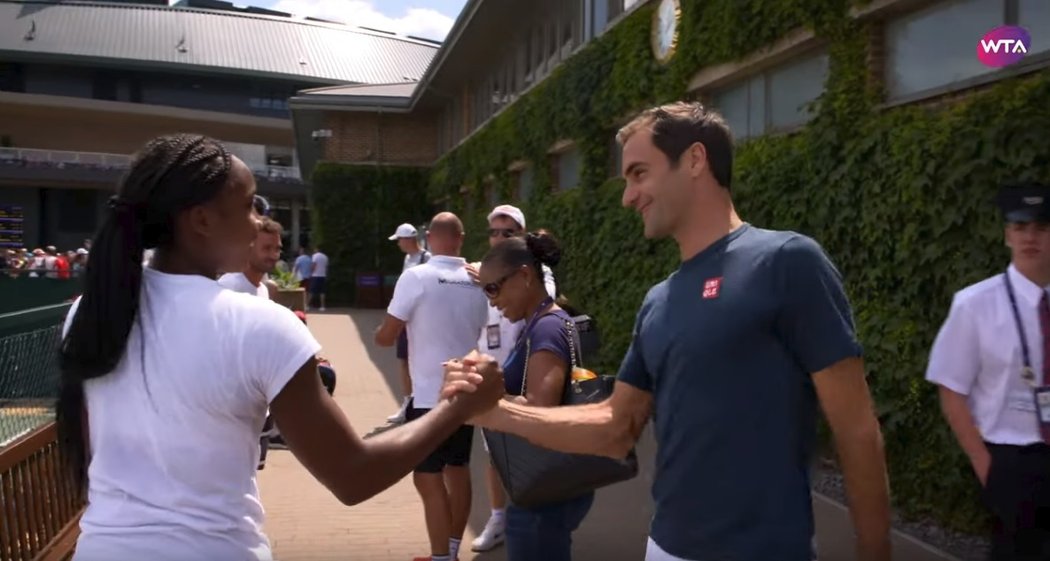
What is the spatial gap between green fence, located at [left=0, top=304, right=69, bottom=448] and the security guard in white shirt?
14.6ft

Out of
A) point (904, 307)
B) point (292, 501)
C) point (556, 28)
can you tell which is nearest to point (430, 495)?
point (292, 501)

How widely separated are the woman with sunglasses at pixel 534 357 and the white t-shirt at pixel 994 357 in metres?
1.49

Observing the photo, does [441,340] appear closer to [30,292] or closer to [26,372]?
[26,372]

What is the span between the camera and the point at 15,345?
18.4 ft

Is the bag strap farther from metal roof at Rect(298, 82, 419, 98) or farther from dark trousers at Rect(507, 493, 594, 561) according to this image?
metal roof at Rect(298, 82, 419, 98)

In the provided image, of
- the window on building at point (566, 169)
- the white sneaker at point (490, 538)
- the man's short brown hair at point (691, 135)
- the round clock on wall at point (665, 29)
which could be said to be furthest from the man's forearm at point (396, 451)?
the window on building at point (566, 169)

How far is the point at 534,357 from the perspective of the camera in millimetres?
3762

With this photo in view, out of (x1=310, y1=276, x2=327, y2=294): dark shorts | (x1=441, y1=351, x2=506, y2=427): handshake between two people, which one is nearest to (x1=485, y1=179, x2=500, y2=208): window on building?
(x1=310, y1=276, x2=327, y2=294): dark shorts

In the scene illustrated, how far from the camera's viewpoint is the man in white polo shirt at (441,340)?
515 centimetres

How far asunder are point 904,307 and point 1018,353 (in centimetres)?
261

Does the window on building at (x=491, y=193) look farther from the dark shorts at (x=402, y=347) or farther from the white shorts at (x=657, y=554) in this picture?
the white shorts at (x=657, y=554)

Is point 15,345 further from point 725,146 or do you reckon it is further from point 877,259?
point 877,259

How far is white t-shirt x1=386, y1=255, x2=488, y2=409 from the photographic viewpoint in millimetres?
5449

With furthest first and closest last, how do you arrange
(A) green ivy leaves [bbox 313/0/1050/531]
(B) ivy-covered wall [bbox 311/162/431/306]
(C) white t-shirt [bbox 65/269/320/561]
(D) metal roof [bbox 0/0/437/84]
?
(D) metal roof [bbox 0/0/437/84], (B) ivy-covered wall [bbox 311/162/431/306], (A) green ivy leaves [bbox 313/0/1050/531], (C) white t-shirt [bbox 65/269/320/561]
